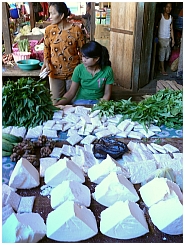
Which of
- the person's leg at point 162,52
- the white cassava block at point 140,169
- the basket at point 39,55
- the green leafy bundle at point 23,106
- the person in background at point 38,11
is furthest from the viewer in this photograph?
the person in background at point 38,11

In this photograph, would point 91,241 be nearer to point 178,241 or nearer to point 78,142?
point 178,241

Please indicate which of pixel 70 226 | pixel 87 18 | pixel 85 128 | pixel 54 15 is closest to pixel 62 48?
pixel 54 15

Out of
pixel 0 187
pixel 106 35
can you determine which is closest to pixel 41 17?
pixel 106 35

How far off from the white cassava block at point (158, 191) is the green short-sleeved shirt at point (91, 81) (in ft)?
6.92

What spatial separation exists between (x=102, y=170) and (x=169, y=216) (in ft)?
1.78

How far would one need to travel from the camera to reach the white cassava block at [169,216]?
1438 millimetres

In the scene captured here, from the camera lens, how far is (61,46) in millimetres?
3855

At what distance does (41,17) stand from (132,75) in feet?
18.6

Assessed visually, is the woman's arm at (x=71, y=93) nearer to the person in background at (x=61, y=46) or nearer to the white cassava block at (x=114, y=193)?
the person in background at (x=61, y=46)

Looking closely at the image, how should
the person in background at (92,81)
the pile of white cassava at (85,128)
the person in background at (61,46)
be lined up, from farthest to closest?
the person in background at (61,46) → the person in background at (92,81) → the pile of white cassava at (85,128)

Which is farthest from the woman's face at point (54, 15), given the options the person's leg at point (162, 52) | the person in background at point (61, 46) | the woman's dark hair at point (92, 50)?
the person's leg at point (162, 52)

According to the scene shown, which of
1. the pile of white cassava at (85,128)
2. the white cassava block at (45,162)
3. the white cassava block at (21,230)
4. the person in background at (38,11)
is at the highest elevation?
the person in background at (38,11)

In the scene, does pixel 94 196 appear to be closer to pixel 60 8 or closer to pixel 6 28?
pixel 60 8

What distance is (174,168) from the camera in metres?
1.96
